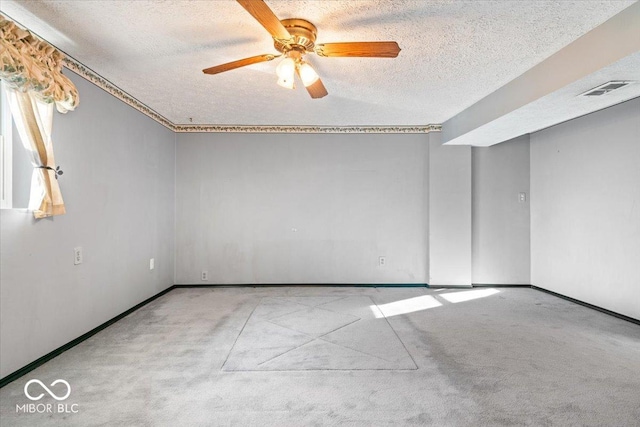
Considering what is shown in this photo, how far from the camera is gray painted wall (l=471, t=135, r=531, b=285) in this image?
16.7 ft

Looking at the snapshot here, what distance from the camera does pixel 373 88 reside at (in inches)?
135

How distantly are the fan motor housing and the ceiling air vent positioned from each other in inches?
90.1

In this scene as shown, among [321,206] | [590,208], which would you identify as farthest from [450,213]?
[321,206]

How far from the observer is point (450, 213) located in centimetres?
498

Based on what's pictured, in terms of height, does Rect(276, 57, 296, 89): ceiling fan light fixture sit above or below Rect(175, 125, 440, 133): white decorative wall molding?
below

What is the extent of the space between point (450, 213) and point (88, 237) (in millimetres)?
4524

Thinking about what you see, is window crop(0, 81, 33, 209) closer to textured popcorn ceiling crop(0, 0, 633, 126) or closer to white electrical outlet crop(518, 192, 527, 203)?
textured popcorn ceiling crop(0, 0, 633, 126)

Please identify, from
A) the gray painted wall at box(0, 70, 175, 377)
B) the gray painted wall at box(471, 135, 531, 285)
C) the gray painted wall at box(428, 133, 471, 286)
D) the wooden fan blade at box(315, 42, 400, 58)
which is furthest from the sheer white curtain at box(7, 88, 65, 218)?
the gray painted wall at box(471, 135, 531, 285)

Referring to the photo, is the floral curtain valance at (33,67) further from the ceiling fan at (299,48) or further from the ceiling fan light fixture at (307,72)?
the ceiling fan light fixture at (307,72)

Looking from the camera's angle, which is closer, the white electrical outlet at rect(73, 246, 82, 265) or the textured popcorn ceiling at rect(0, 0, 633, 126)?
the textured popcorn ceiling at rect(0, 0, 633, 126)

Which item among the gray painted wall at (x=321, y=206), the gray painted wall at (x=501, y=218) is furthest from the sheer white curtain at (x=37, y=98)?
the gray painted wall at (x=501, y=218)

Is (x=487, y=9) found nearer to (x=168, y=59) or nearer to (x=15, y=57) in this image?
(x=168, y=59)

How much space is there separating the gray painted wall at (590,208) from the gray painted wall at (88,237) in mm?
5480

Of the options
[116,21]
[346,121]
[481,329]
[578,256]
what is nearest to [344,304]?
[481,329]
